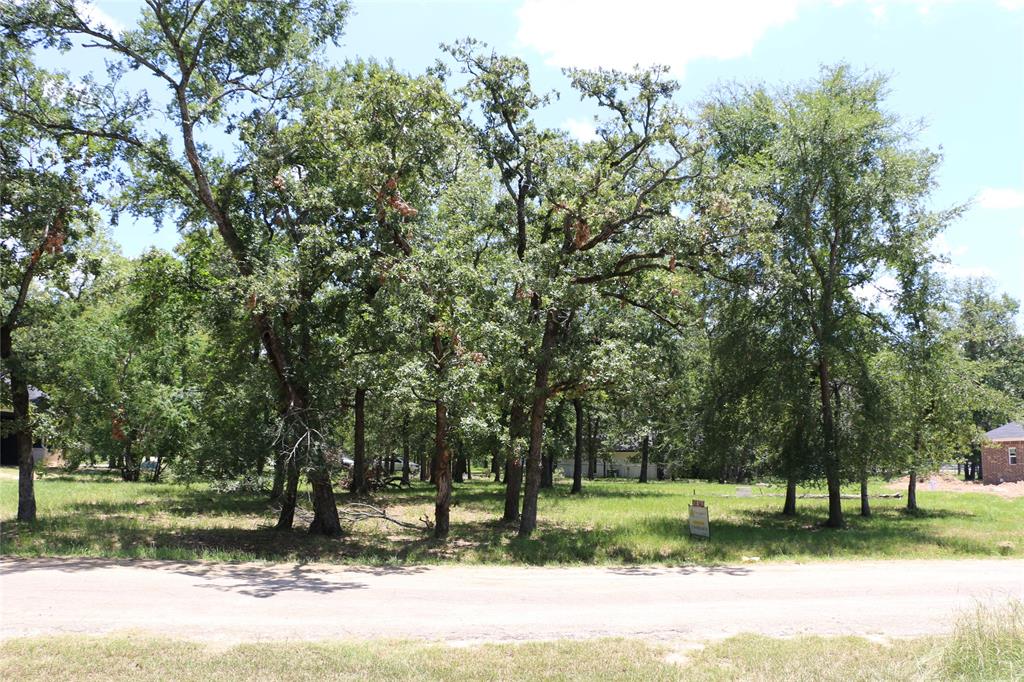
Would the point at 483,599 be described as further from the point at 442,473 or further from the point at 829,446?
the point at 829,446

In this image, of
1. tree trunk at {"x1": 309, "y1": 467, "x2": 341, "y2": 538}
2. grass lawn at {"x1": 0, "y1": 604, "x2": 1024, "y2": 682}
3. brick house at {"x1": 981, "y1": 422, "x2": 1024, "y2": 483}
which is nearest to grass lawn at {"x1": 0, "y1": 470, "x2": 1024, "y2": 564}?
tree trunk at {"x1": 309, "y1": 467, "x2": 341, "y2": 538}

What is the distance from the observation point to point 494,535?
1891cm

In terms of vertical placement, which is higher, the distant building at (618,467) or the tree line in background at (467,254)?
the tree line in background at (467,254)

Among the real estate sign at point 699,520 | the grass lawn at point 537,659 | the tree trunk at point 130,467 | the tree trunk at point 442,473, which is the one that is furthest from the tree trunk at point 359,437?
the grass lawn at point 537,659

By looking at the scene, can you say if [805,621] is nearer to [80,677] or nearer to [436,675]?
[436,675]

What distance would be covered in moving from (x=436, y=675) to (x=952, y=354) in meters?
22.6

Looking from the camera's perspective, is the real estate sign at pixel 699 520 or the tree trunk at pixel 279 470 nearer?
the tree trunk at pixel 279 470

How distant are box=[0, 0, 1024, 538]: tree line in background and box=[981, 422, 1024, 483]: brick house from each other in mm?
37451

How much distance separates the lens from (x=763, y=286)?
19875 mm

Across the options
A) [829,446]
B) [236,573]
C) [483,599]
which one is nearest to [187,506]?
[236,573]

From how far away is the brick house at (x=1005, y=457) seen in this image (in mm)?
52316

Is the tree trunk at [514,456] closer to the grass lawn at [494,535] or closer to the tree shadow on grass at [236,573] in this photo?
the grass lawn at [494,535]

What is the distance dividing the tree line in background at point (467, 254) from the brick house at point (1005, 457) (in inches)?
1474

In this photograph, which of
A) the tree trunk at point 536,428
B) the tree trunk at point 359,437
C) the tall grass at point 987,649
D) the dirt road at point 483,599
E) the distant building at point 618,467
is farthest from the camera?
the distant building at point 618,467
